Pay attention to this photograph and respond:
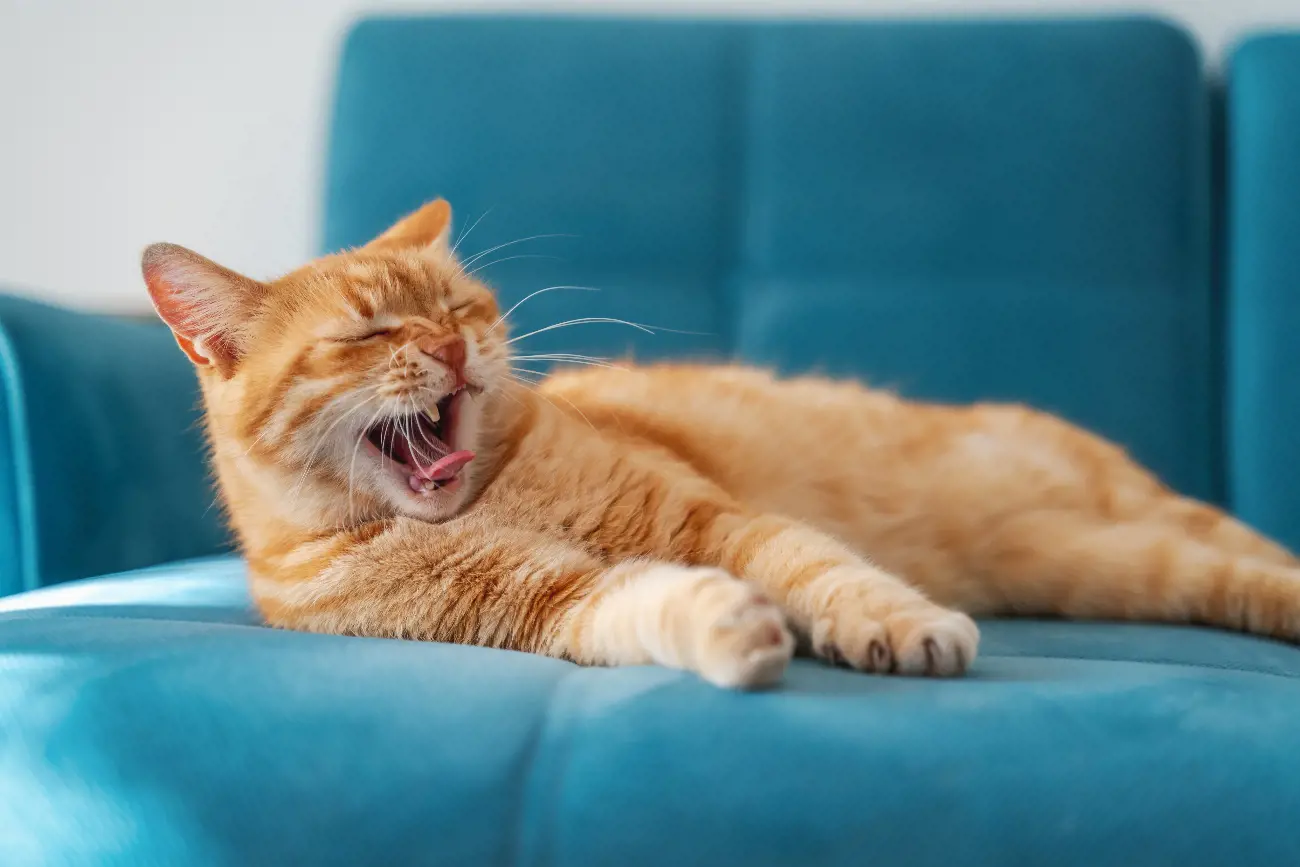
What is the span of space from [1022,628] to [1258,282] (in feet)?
3.62

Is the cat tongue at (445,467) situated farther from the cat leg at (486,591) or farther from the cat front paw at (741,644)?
the cat front paw at (741,644)

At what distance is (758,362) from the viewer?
2021 mm

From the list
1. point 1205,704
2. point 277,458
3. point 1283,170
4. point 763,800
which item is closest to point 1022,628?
point 1205,704

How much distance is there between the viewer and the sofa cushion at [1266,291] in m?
1.90

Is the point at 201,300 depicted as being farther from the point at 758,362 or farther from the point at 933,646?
the point at 758,362

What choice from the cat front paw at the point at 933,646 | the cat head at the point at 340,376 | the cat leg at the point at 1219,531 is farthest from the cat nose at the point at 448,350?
the cat leg at the point at 1219,531

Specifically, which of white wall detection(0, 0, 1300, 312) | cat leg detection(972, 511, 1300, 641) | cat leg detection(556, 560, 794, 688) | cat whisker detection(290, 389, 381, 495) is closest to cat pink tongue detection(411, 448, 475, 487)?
cat whisker detection(290, 389, 381, 495)

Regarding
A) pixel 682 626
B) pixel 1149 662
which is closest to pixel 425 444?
pixel 682 626

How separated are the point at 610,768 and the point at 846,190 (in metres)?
1.54

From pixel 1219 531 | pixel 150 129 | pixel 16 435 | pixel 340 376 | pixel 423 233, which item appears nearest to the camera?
pixel 340 376

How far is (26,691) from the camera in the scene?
0.81m

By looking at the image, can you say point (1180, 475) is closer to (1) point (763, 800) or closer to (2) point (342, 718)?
(1) point (763, 800)

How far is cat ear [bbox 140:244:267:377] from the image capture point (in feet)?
3.63

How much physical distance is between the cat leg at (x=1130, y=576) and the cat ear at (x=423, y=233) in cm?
95
